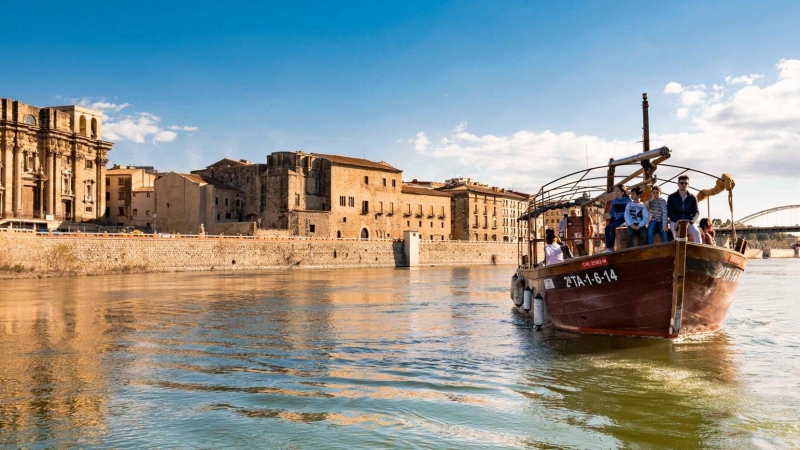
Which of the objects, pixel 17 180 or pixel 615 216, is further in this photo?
pixel 17 180

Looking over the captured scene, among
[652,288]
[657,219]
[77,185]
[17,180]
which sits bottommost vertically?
[652,288]

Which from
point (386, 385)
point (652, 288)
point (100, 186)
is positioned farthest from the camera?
point (100, 186)

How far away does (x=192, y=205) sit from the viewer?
218 feet

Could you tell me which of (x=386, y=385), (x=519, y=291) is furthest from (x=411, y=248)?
(x=386, y=385)

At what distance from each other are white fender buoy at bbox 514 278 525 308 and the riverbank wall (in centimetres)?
3316

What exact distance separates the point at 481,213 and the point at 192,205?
143ft

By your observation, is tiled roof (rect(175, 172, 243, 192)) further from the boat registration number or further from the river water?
the boat registration number

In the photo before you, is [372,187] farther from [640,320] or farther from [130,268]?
[640,320]

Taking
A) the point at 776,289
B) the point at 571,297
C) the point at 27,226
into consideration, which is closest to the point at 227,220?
the point at 27,226

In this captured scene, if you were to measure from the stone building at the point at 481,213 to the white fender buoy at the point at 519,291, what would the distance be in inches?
2662

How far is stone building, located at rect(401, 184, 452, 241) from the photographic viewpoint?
84.8 metres

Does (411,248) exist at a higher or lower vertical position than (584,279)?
higher

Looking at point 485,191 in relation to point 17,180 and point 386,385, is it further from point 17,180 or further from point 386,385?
point 386,385

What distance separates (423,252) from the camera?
73.1 metres
